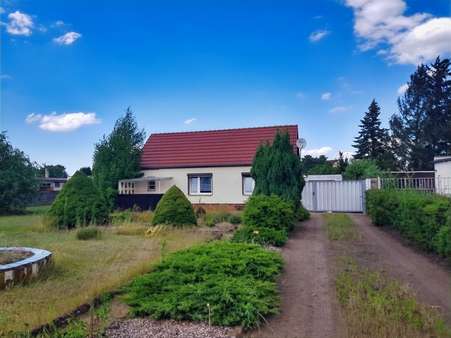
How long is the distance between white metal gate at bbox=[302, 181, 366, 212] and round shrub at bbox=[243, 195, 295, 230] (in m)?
11.0

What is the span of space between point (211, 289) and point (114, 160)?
2090cm

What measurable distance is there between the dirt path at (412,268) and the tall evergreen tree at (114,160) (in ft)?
55.9

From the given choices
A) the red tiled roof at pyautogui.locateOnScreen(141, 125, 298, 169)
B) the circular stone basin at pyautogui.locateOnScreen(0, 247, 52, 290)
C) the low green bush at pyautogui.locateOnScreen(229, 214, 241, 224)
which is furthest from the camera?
the red tiled roof at pyautogui.locateOnScreen(141, 125, 298, 169)

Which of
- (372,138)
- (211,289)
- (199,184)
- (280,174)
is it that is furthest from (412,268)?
(372,138)

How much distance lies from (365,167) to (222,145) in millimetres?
13237

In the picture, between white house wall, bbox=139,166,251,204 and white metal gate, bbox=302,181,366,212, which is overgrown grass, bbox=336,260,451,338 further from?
white house wall, bbox=139,166,251,204

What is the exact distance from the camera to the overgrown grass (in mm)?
3948

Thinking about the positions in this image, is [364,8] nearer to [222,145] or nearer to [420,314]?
[420,314]

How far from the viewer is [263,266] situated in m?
5.92

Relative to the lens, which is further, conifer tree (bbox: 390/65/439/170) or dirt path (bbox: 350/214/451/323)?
conifer tree (bbox: 390/65/439/170)

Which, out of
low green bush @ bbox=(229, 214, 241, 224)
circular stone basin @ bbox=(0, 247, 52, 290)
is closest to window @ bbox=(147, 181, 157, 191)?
low green bush @ bbox=(229, 214, 241, 224)

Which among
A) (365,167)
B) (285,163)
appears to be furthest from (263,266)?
(365,167)

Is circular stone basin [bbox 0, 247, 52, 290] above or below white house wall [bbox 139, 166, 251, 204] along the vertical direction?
below

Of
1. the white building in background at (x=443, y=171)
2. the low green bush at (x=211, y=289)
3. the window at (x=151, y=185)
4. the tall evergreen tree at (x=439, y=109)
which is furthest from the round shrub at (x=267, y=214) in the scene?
the tall evergreen tree at (x=439, y=109)
